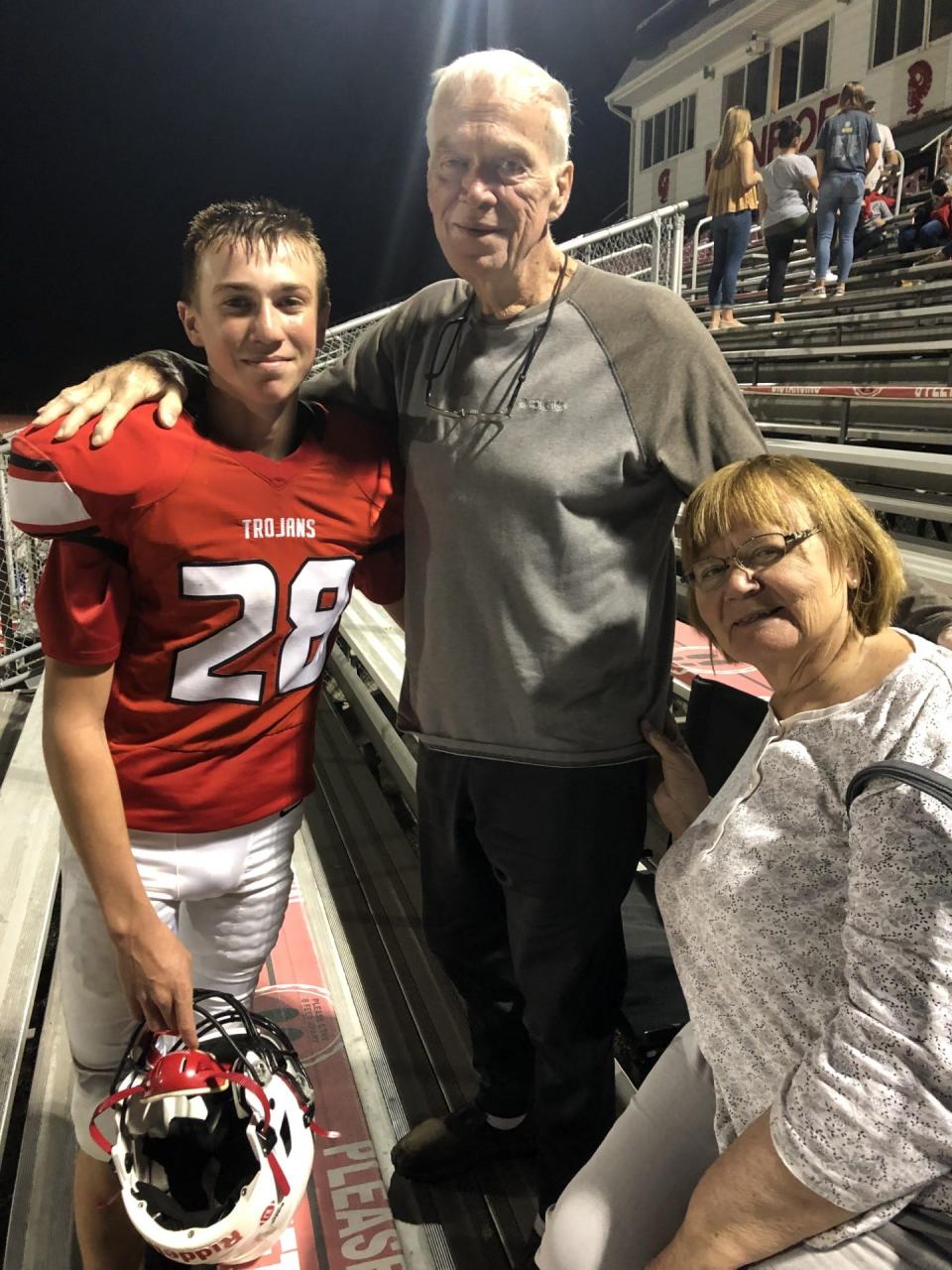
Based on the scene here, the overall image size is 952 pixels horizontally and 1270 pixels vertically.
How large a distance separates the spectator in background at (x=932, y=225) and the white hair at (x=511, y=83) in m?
6.78

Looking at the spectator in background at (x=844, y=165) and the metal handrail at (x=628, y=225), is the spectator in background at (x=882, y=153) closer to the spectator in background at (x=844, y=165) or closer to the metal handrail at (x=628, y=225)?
the spectator in background at (x=844, y=165)

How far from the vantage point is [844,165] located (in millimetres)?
5586

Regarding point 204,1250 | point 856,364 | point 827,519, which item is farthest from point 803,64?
point 204,1250

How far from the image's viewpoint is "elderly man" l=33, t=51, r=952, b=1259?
3.53 feet

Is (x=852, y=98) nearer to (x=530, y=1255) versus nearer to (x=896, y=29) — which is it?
(x=530, y=1255)

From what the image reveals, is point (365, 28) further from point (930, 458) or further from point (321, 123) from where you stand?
point (930, 458)

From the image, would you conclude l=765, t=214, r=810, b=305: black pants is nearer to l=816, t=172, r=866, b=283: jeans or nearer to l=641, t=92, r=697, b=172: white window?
l=816, t=172, r=866, b=283: jeans

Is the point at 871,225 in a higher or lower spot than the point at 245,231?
higher

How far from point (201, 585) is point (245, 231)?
17.7 inches

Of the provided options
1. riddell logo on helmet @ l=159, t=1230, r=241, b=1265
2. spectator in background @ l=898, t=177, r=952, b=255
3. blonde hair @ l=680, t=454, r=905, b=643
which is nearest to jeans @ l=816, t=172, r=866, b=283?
spectator in background @ l=898, t=177, r=952, b=255

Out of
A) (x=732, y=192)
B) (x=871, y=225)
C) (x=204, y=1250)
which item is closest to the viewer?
(x=204, y=1250)

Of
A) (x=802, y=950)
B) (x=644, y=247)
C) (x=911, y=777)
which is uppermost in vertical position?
(x=644, y=247)

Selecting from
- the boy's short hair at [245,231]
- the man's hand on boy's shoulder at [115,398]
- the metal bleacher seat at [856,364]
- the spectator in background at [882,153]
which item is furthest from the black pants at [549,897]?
the spectator in background at [882,153]

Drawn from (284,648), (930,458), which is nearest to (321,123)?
(930,458)
